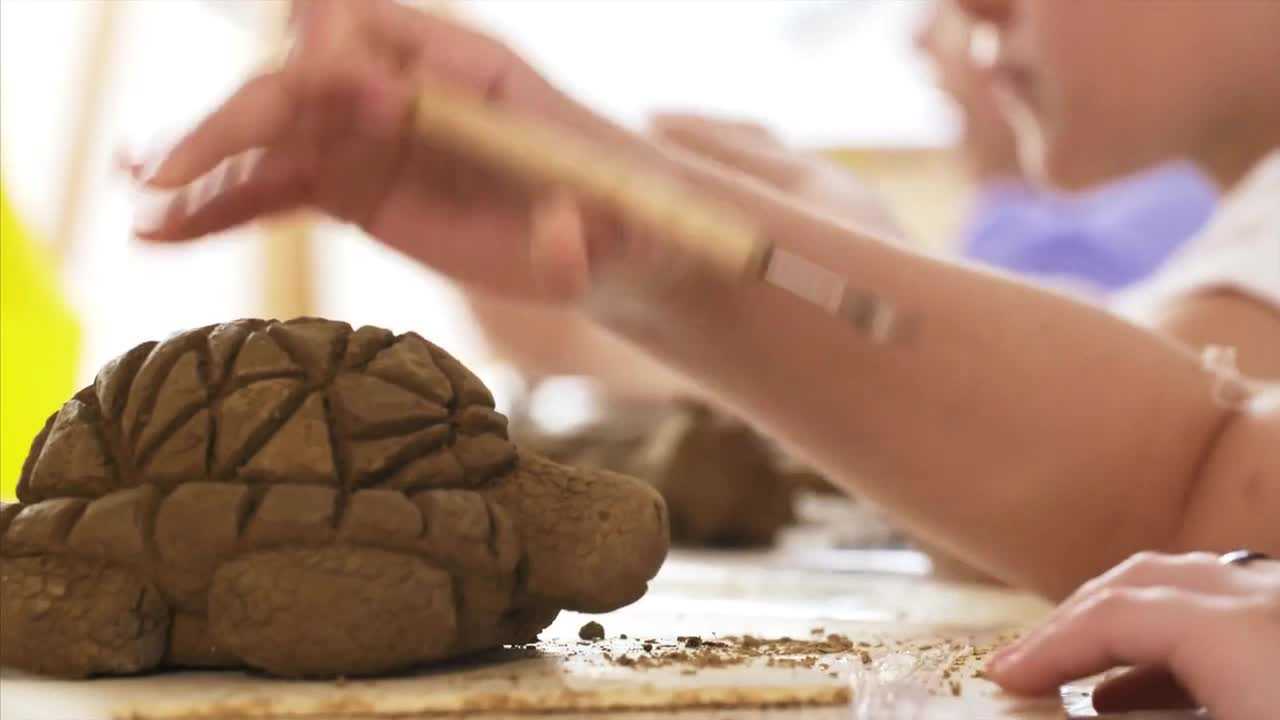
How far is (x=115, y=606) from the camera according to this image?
456mm

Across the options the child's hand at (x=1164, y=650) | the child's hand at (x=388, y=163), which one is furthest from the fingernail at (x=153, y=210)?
the child's hand at (x=1164, y=650)

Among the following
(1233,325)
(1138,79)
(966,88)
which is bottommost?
(1233,325)

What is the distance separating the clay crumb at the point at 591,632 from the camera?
58 cm

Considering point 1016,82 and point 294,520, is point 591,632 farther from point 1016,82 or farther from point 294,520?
point 1016,82

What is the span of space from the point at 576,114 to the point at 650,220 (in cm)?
9

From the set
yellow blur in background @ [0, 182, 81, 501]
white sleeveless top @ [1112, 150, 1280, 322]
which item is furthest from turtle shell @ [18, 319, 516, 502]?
white sleeveless top @ [1112, 150, 1280, 322]

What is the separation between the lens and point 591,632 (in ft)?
1.90

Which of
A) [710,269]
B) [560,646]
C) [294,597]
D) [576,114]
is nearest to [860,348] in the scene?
[710,269]

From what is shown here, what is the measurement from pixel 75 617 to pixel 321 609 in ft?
0.28

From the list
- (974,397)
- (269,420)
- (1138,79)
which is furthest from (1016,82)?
(269,420)

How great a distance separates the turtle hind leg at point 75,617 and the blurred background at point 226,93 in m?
0.33

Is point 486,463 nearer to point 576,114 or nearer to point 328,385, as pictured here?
point 328,385

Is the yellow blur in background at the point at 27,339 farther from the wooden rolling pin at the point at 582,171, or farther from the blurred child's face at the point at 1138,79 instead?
the blurred child's face at the point at 1138,79

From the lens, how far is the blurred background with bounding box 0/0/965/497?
1316 mm
